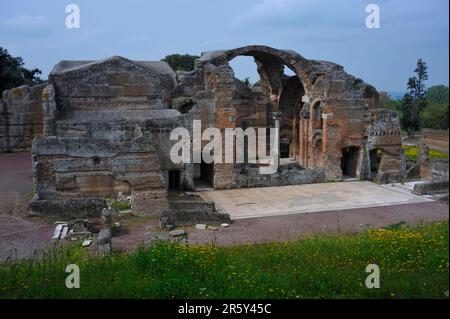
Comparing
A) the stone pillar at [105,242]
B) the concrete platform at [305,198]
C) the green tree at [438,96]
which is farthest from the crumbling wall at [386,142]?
the green tree at [438,96]

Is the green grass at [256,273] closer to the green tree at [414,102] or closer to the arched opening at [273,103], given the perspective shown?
the arched opening at [273,103]

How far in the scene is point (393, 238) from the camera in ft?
33.8

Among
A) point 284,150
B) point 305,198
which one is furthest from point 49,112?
point 284,150

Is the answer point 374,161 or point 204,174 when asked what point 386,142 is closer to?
point 374,161

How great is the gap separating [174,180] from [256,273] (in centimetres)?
1401

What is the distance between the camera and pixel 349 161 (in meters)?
25.2

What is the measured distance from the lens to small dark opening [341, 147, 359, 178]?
80.7 feet

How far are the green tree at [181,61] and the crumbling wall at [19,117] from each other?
25.2 meters

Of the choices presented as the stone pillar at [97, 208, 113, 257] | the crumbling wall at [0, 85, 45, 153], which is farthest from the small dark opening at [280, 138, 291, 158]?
the stone pillar at [97, 208, 113, 257]

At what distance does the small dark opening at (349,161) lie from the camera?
24609mm

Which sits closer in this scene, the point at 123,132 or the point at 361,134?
the point at 123,132

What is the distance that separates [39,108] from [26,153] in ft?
9.74
